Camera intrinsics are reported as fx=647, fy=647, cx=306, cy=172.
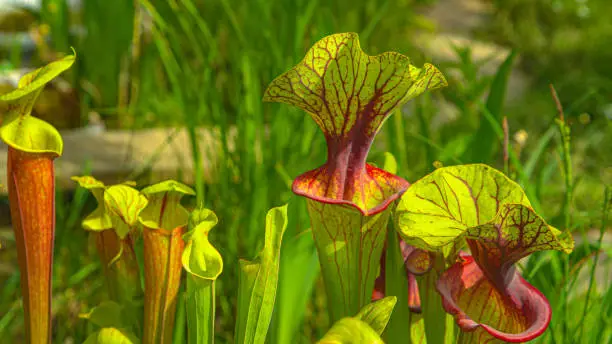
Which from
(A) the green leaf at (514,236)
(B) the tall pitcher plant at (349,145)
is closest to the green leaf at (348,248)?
(B) the tall pitcher plant at (349,145)

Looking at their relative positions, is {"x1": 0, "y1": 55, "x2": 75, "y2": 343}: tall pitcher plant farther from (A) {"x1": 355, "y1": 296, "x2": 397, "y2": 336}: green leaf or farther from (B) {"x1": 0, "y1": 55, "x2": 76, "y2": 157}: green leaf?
(A) {"x1": 355, "y1": 296, "x2": 397, "y2": 336}: green leaf

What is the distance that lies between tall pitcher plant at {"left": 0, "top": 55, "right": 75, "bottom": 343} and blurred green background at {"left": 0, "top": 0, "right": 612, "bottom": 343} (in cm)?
28

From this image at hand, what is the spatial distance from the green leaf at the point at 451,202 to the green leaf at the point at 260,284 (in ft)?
0.38

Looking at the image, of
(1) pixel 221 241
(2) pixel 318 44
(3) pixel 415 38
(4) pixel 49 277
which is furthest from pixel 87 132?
(3) pixel 415 38

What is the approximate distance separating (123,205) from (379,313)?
304mm

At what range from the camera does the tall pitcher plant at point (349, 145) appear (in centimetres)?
61

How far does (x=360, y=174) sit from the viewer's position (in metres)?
0.68

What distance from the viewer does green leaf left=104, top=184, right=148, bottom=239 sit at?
27.5 inches

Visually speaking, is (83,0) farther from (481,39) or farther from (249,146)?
(481,39)

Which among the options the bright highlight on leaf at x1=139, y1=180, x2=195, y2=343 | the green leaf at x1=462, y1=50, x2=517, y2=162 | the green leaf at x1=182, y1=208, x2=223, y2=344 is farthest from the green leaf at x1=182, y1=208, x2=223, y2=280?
the green leaf at x1=462, y1=50, x2=517, y2=162

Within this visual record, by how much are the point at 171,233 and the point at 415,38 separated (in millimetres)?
4671

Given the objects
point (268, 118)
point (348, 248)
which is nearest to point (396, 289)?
point (348, 248)

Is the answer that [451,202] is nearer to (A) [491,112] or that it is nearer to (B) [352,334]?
(B) [352,334]

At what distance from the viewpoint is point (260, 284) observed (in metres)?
0.64
